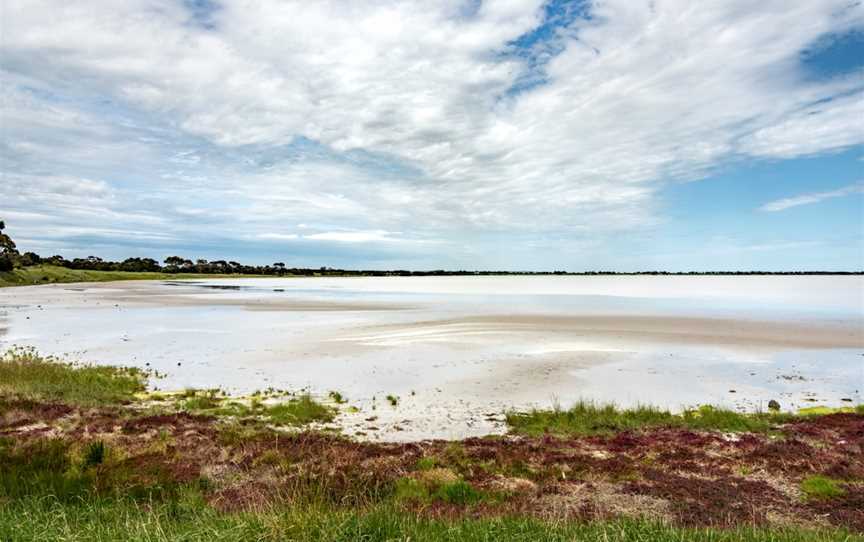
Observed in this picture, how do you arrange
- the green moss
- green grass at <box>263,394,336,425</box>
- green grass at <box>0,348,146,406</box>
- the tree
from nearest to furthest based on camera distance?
the green moss → green grass at <box>263,394,336,425</box> → green grass at <box>0,348,146,406</box> → the tree

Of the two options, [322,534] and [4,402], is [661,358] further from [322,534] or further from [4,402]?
[4,402]

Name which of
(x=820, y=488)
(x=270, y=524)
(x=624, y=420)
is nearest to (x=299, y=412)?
(x=624, y=420)

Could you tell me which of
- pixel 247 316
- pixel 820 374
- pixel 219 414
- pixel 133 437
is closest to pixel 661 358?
pixel 820 374

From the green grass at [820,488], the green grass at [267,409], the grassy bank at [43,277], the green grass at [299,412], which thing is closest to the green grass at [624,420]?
the green grass at [820,488]

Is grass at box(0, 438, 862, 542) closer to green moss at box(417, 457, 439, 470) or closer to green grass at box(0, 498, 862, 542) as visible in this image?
green grass at box(0, 498, 862, 542)

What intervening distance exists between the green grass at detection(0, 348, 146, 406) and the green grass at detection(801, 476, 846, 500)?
1928cm

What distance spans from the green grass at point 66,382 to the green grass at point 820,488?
63.3ft

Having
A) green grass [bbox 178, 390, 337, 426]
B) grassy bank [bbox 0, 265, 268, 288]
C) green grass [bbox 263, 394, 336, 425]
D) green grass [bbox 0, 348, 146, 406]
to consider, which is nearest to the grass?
green grass [bbox 263, 394, 336, 425]

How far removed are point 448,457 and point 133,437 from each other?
8.05 meters

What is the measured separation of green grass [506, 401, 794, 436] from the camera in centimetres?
1477

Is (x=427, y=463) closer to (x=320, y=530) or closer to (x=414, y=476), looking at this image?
(x=414, y=476)

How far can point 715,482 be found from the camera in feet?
35.1

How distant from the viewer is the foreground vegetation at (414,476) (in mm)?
6098

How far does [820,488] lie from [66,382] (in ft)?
76.6
